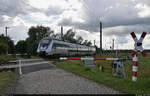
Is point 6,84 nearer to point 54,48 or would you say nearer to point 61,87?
point 61,87

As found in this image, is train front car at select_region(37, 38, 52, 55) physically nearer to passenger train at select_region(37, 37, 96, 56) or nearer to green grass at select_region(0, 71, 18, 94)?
passenger train at select_region(37, 37, 96, 56)

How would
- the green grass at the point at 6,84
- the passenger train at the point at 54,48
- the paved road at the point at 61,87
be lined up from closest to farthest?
the paved road at the point at 61,87 → the green grass at the point at 6,84 → the passenger train at the point at 54,48

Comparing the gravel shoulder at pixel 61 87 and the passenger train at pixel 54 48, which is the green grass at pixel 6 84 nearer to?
the gravel shoulder at pixel 61 87

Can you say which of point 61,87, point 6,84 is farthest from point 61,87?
point 6,84

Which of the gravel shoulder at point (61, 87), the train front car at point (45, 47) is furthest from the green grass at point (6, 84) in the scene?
the train front car at point (45, 47)

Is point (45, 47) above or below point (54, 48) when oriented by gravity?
above

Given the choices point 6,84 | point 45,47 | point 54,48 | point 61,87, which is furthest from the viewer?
point 54,48

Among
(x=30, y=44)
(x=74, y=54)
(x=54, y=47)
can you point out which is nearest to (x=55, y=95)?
(x=54, y=47)

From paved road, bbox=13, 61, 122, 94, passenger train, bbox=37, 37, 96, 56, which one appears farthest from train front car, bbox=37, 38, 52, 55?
paved road, bbox=13, 61, 122, 94

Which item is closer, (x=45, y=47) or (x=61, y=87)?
(x=61, y=87)

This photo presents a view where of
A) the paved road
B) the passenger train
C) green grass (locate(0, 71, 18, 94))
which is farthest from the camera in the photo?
the passenger train

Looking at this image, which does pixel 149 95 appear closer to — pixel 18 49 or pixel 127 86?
pixel 127 86

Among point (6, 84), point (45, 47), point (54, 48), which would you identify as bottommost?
point (6, 84)

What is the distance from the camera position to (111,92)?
5.89 metres
